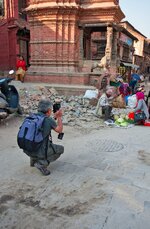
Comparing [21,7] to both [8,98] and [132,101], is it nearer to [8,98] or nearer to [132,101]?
[132,101]

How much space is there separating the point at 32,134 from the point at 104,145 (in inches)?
95.2

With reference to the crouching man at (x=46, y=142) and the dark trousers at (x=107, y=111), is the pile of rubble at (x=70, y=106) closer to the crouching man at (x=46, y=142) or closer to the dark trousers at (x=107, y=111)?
the dark trousers at (x=107, y=111)

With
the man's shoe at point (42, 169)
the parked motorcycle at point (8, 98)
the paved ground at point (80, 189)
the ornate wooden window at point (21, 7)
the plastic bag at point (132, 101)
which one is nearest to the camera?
the paved ground at point (80, 189)

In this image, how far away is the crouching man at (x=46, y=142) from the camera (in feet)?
12.4

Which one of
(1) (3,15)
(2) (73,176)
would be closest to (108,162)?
(2) (73,176)

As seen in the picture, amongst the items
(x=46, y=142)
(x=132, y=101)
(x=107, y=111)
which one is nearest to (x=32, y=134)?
(x=46, y=142)

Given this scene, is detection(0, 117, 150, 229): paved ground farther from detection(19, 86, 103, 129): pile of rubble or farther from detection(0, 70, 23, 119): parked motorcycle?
detection(19, 86, 103, 129): pile of rubble

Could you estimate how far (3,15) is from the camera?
60.9ft

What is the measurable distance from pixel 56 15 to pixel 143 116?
7565 millimetres

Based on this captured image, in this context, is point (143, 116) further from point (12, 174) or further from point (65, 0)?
point (65, 0)

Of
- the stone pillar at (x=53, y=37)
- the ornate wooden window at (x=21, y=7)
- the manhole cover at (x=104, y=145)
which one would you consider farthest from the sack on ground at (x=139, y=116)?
the ornate wooden window at (x=21, y=7)

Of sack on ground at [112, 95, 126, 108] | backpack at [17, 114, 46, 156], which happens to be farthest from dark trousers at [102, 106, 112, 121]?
backpack at [17, 114, 46, 156]

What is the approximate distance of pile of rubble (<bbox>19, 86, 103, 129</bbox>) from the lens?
7.75m

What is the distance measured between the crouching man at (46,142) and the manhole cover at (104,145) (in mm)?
1514
